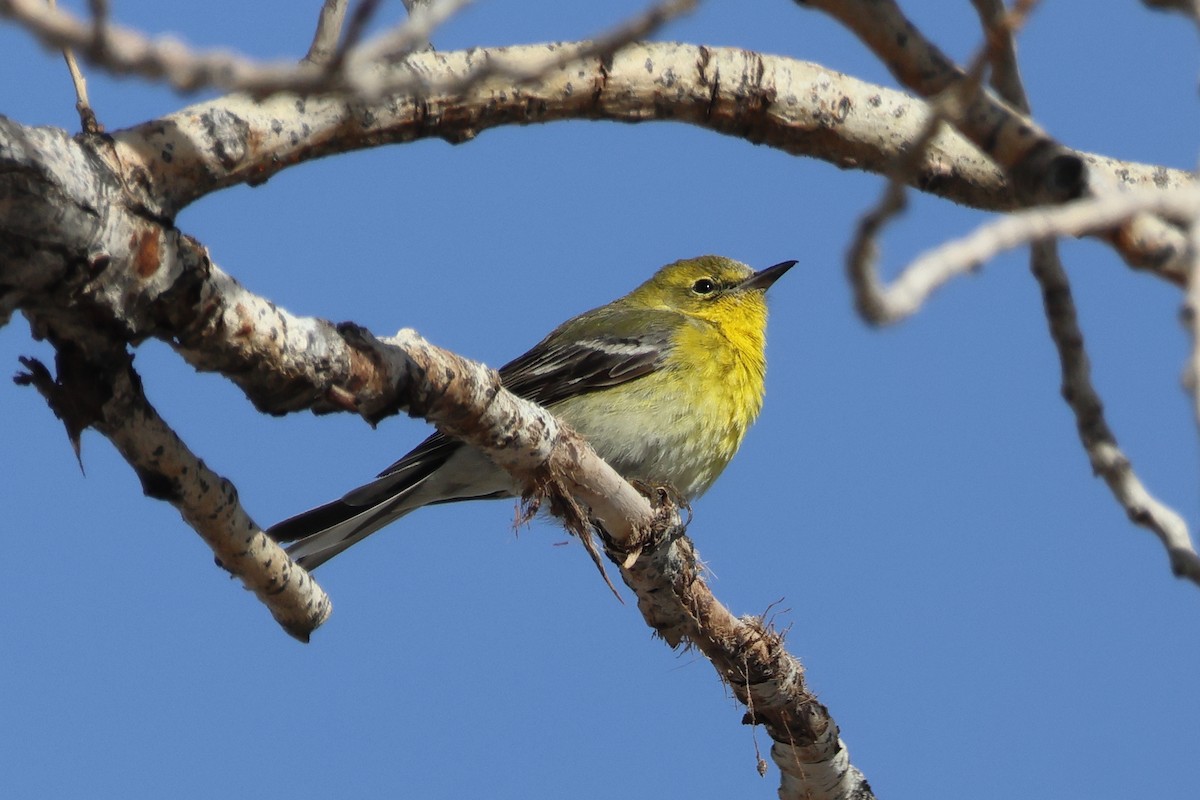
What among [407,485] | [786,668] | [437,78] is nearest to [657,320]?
[407,485]

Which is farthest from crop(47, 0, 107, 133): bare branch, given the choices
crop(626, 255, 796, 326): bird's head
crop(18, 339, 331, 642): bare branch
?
crop(626, 255, 796, 326): bird's head

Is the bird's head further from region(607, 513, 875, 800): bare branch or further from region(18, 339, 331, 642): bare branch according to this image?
region(18, 339, 331, 642): bare branch

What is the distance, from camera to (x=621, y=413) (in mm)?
7719

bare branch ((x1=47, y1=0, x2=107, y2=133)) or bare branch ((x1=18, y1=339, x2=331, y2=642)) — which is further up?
bare branch ((x1=47, y1=0, x2=107, y2=133))

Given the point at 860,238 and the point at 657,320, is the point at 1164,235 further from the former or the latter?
the point at 657,320

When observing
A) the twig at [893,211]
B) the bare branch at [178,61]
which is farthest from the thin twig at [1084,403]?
the bare branch at [178,61]

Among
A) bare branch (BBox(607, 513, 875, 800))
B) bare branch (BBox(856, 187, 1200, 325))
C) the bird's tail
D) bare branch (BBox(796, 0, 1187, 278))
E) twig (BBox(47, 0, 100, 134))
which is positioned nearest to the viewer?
bare branch (BBox(856, 187, 1200, 325))

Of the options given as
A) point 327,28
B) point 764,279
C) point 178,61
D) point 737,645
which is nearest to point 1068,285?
point 178,61

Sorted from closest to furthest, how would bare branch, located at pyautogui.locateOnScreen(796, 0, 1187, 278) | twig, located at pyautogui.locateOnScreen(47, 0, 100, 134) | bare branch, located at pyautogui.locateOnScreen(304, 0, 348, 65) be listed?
1. bare branch, located at pyautogui.locateOnScreen(796, 0, 1187, 278)
2. twig, located at pyautogui.locateOnScreen(47, 0, 100, 134)
3. bare branch, located at pyautogui.locateOnScreen(304, 0, 348, 65)

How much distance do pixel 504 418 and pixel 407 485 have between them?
228 cm

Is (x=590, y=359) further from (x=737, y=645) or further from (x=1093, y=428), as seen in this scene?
(x=1093, y=428)

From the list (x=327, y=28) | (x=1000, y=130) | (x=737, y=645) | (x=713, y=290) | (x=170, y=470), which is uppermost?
(x=713, y=290)

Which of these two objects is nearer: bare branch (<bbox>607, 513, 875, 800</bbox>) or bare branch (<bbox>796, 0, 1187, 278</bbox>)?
bare branch (<bbox>796, 0, 1187, 278</bbox>)

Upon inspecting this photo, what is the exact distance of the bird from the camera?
24.0ft
